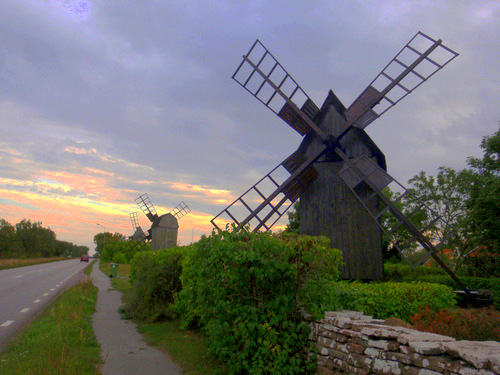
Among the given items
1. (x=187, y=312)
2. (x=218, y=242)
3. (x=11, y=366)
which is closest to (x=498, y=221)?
(x=187, y=312)

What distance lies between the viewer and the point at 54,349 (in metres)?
7.56

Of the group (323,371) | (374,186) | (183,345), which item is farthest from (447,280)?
(323,371)

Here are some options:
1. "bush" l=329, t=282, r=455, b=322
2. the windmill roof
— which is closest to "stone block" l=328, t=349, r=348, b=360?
"bush" l=329, t=282, r=455, b=322

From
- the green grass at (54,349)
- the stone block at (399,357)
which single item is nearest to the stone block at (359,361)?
the stone block at (399,357)

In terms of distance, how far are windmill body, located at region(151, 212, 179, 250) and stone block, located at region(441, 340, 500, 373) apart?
122 feet

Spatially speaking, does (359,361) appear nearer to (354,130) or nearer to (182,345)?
(182,345)

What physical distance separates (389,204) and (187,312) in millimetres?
6855

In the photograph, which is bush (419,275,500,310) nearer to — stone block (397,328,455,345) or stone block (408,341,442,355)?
stone block (397,328,455,345)

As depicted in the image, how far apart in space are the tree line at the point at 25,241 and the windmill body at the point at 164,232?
68.1 meters

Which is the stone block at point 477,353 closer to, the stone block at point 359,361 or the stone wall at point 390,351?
the stone wall at point 390,351

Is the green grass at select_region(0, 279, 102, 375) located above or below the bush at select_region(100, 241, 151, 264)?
below

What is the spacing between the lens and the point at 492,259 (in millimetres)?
23406

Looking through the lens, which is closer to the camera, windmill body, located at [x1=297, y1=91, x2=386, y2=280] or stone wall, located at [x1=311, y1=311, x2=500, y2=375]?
stone wall, located at [x1=311, y1=311, x2=500, y2=375]

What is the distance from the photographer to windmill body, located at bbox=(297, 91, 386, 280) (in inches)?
512
